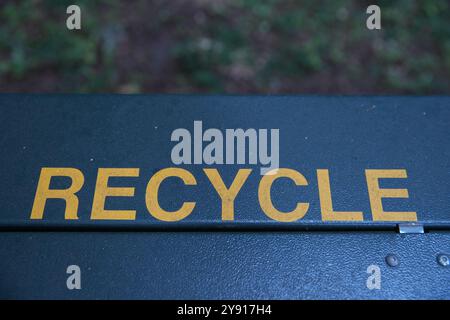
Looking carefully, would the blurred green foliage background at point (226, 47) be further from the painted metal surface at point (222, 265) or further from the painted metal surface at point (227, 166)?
the painted metal surface at point (222, 265)

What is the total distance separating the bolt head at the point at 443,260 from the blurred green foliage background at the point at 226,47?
1.37m

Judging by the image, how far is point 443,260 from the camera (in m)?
1.07

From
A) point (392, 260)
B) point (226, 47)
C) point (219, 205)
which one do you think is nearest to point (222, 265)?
point (219, 205)

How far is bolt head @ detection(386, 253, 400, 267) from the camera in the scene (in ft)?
3.51

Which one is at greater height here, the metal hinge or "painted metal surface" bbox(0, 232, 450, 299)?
the metal hinge

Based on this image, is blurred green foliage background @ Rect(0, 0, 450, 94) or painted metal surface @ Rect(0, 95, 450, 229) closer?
painted metal surface @ Rect(0, 95, 450, 229)

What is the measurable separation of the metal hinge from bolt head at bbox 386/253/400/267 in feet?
0.18

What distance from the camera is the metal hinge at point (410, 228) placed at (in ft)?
3.60

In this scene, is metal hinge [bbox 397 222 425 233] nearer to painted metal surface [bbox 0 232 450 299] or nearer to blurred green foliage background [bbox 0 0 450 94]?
painted metal surface [bbox 0 232 450 299]

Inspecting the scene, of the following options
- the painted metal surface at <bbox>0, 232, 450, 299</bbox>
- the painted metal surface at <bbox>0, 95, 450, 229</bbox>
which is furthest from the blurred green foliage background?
the painted metal surface at <bbox>0, 232, 450, 299</bbox>

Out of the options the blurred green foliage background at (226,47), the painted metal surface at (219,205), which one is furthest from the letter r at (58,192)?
the blurred green foliage background at (226,47)

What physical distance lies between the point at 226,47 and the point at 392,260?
1.59 metres

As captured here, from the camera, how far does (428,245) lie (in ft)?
3.56

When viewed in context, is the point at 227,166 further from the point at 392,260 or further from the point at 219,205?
the point at 392,260
